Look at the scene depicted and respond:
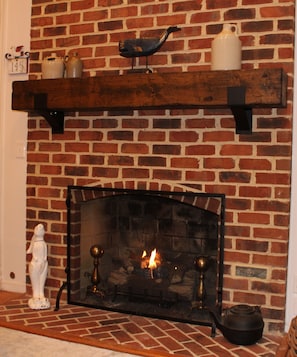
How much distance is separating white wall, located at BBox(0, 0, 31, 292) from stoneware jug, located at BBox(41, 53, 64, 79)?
365 mm

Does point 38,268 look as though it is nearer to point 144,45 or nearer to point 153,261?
point 153,261

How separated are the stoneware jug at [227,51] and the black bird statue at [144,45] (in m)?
0.30

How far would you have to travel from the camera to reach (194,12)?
263 cm

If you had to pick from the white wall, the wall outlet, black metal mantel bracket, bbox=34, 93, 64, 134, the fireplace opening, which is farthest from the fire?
the wall outlet

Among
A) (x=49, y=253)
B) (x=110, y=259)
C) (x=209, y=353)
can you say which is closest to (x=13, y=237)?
(x=49, y=253)

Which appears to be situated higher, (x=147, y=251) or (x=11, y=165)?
(x=11, y=165)

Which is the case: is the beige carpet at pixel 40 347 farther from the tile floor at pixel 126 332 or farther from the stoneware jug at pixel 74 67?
the stoneware jug at pixel 74 67

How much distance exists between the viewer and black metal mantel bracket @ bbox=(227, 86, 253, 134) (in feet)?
7.50

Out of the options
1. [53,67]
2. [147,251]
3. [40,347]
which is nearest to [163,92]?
[53,67]

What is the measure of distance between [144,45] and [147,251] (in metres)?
1.19

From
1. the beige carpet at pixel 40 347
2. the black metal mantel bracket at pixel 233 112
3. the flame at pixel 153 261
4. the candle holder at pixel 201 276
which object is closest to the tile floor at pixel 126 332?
the beige carpet at pixel 40 347

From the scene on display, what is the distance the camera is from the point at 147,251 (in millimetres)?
2893

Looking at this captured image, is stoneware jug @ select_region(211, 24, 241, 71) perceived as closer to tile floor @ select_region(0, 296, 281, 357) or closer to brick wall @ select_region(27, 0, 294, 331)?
brick wall @ select_region(27, 0, 294, 331)

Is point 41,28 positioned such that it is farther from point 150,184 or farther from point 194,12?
point 150,184
